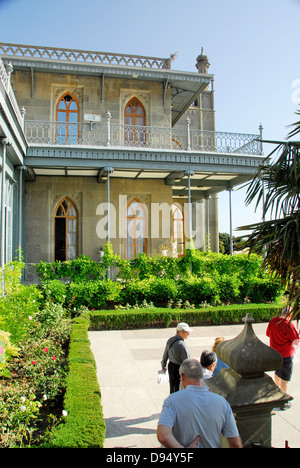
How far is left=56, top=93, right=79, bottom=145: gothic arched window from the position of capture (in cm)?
1620

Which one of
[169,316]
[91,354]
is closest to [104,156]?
[169,316]

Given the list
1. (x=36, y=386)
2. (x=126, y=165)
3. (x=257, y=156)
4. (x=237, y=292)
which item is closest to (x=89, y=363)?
(x=36, y=386)

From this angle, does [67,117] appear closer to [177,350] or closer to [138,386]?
[138,386]

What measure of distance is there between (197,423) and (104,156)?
12.6 meters

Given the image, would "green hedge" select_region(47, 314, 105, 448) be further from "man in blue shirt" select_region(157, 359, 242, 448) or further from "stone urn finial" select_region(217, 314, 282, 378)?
"stone urn finial" select_region(217, 314, 282, 378)

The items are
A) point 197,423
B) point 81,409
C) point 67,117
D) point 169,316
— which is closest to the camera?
point 197,423

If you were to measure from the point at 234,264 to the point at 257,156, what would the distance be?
518 cm

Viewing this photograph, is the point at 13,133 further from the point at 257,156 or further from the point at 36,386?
the point at 257,156

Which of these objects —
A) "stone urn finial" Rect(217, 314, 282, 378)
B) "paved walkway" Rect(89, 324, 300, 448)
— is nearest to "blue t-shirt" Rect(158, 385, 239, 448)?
"stone urn finial" Rect(217, 314, 282, 378)

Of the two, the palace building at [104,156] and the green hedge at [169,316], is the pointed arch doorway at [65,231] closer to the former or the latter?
the palace building at [104,156]

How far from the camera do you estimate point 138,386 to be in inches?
258

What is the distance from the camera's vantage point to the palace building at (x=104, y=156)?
15.1m

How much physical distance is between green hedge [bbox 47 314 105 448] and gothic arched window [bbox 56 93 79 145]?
445 inches

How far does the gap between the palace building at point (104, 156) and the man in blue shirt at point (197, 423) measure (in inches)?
484
